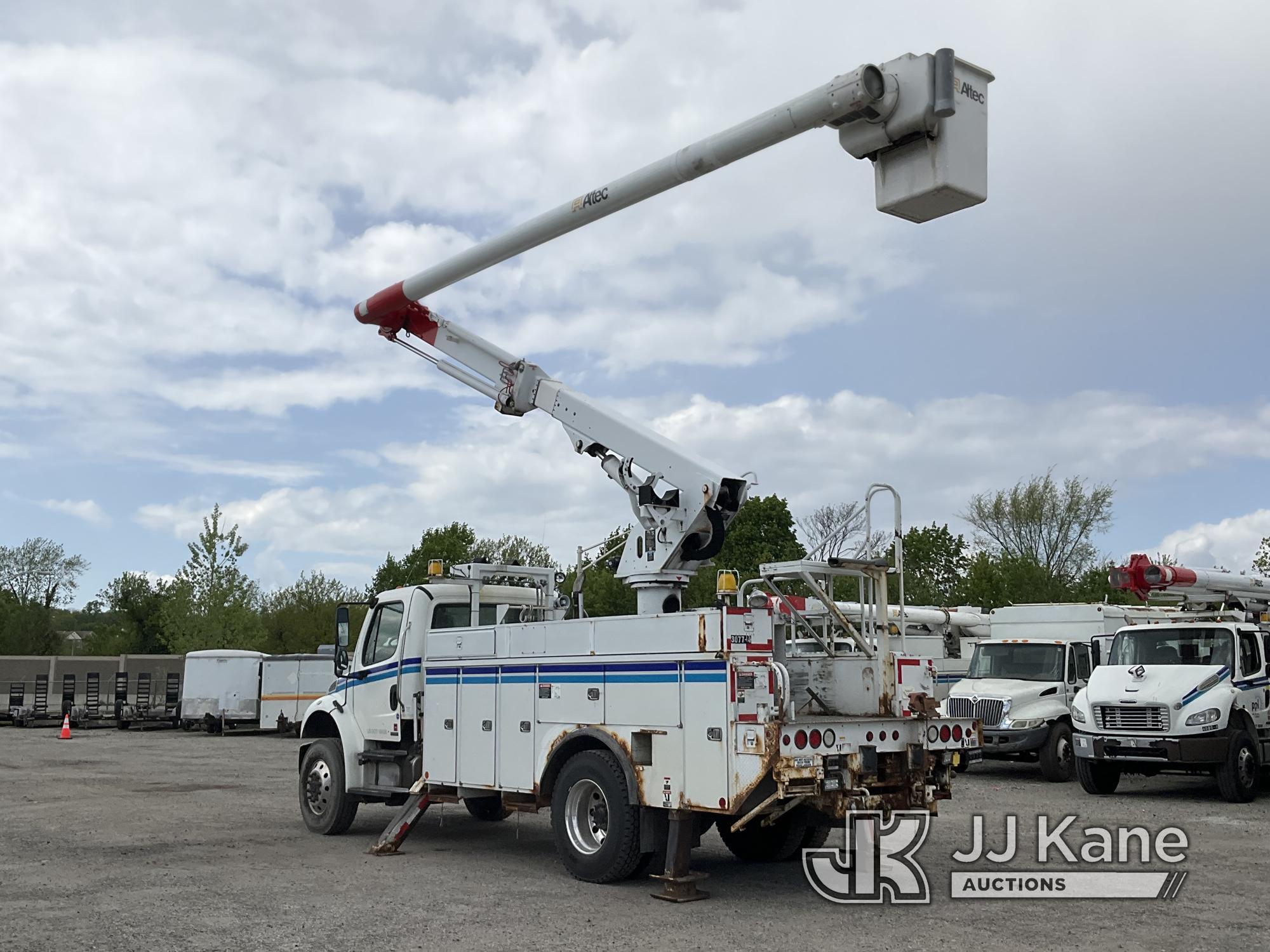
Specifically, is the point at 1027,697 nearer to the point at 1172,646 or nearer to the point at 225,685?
the point at 1172,646

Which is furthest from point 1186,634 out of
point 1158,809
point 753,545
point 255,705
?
point 753,545

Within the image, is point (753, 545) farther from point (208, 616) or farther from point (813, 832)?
point (813, 832)

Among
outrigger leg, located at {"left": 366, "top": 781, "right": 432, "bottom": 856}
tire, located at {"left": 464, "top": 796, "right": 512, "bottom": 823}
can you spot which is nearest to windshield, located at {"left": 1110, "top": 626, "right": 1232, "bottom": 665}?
tire, located at {"left": 464, "top": 796, "right": 512, "bottom": 823}

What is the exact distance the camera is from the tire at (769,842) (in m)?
11.2

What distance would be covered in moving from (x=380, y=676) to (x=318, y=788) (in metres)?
1.66

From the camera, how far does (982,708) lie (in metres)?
20.2

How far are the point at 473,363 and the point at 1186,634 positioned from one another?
11.4 meters

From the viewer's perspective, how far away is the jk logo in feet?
32.5

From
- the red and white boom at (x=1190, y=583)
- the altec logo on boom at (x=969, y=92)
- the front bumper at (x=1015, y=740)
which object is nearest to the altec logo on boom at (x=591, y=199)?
the altec logo on boom at (x=969, y=92)

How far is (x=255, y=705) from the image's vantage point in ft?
109

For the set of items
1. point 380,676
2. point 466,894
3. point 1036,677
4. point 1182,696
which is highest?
point 380,676

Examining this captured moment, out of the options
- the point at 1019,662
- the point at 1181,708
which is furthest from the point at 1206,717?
the point at 1019,662

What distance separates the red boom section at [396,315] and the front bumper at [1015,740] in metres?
11.5

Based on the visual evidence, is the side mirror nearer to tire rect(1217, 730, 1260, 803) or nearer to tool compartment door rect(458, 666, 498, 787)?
tool compartment door rect(458, 666, 498, 787)
